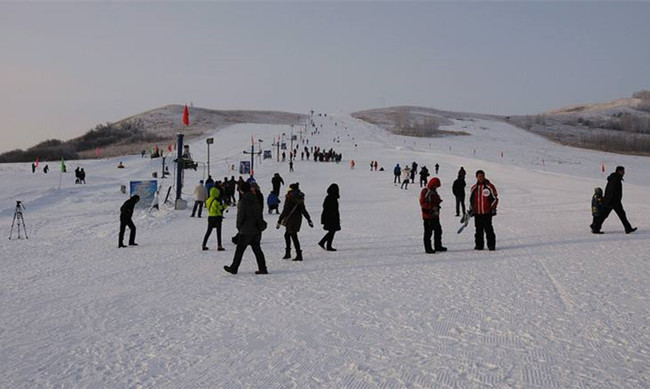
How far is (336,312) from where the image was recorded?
6.35 meters

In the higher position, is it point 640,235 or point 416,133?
point 416,133

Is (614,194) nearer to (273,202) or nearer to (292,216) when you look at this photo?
(292,216)

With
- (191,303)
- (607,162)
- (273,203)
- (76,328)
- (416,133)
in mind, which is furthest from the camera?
(416,133)

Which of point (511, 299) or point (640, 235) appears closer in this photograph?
point (511, 299)

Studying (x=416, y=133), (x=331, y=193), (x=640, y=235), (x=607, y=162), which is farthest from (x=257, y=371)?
(x=416, y=133)

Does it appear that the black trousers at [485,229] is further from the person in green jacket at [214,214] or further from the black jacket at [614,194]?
the person in green jacket at [214,214]

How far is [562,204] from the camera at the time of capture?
21.0 metres

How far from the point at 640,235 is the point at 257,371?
36.5ft

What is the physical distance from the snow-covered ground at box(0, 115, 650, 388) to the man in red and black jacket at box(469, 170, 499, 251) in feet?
1.80

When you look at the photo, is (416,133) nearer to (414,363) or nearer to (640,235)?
(640,235)

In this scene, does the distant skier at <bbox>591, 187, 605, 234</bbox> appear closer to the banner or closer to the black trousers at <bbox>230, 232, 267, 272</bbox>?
the black trousers at <bbox>230, 232, 267, 272</bbox>

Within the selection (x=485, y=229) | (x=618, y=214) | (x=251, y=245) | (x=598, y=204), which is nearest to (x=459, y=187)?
(x=598, y=204)

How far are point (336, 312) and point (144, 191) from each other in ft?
47.3

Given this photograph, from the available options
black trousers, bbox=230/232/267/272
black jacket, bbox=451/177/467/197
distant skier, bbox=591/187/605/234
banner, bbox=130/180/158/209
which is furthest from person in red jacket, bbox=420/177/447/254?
banner, bbox=130/180/158/209
